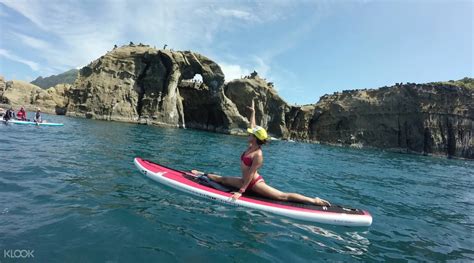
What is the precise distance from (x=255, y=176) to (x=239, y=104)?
6798cm

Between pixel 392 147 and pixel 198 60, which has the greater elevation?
pixel 198 60

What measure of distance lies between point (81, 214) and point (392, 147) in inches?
3575

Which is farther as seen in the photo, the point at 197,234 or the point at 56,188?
the point at 56,188

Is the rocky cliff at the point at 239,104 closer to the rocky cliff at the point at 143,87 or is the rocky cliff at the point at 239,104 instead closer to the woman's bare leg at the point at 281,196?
the rocky cliff at the point at 143,87

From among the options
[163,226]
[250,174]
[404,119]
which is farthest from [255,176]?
[404,119]

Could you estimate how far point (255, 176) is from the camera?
904cm

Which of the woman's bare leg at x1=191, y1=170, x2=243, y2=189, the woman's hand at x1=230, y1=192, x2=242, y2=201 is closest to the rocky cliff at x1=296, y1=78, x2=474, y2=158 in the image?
the woman's bare leg at x1=191, y1=170, x2=243, y2=189

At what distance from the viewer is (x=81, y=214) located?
6508 millimetres

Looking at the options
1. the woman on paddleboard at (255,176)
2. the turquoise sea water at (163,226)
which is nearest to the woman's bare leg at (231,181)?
the woman on paddleboard at (255,176)

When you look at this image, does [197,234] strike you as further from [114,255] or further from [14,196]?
[14,196]

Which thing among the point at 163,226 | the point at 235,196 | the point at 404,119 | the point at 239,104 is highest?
the point at 239,104

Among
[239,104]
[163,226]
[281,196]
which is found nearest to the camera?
[163,226]

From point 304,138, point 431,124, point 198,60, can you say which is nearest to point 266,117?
point 304,138

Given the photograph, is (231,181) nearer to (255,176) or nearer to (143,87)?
(255,176)
